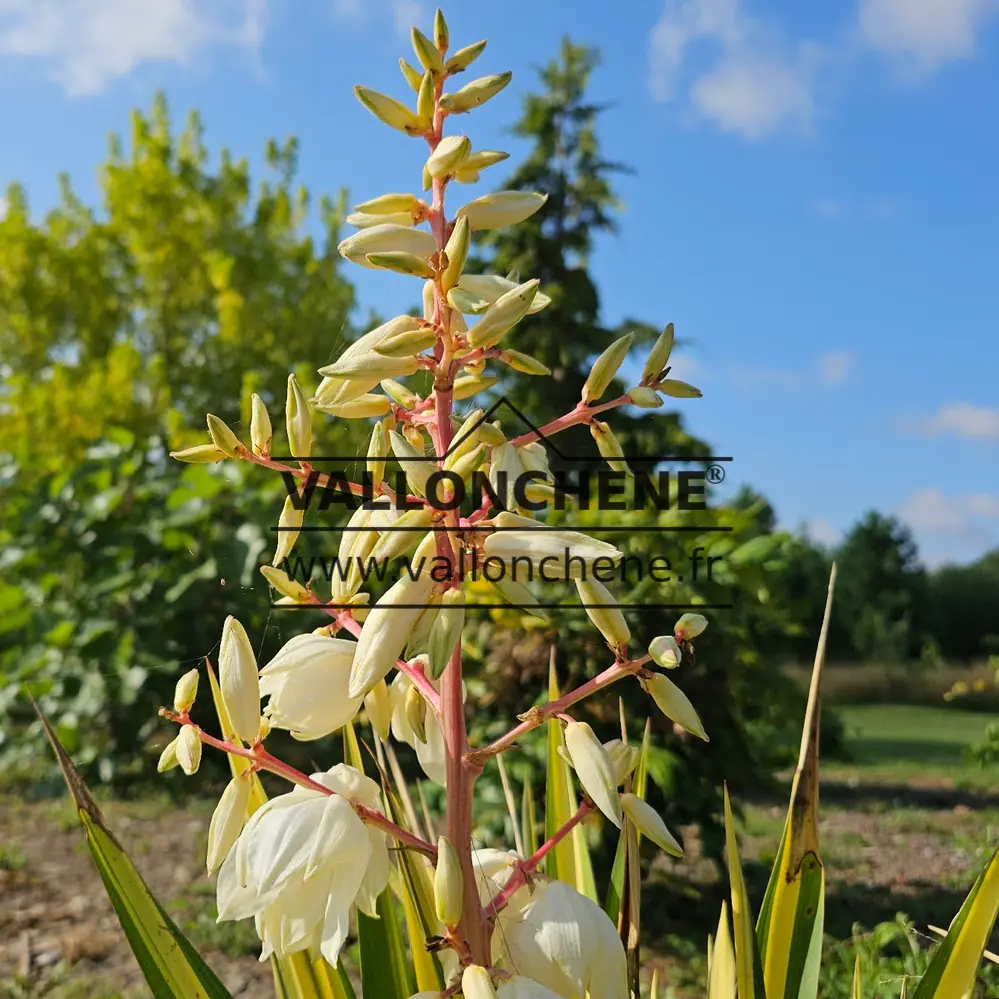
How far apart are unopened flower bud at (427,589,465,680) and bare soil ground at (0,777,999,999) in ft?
7.32

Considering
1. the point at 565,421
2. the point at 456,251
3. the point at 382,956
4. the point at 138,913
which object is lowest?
the point at 382,956

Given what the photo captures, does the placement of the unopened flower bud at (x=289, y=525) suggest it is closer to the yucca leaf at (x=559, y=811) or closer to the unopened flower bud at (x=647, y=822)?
the unopened flower bud at (x=647, y=822)

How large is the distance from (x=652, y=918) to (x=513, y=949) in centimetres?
245

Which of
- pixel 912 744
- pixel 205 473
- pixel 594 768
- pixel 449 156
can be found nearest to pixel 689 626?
pixel 594 768

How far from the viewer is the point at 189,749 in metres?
0.84

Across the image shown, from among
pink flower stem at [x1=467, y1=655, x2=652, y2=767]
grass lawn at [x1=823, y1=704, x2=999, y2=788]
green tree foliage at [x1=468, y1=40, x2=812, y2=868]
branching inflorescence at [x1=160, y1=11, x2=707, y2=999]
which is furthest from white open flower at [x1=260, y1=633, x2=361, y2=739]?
grass lawn at [x1=823, y1=704, x2=999, y2=788]

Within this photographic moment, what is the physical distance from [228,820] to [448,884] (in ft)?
0.75

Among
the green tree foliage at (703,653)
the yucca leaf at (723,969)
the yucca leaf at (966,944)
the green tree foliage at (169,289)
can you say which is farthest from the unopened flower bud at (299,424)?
the green tree foliage at (169,289)

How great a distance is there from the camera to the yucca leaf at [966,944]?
0.96 m

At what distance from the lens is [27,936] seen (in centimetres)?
286

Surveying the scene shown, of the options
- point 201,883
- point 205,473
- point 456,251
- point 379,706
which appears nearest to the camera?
point 456,251

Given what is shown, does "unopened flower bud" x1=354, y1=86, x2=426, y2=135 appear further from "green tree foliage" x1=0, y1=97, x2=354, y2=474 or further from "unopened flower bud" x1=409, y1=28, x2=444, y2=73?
"green tree foliage" x1=0, y1=97, x2=354, y2=474

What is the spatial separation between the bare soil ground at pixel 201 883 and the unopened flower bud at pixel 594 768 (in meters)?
2.14

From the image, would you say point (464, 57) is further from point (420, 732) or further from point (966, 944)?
point (966, 944)
